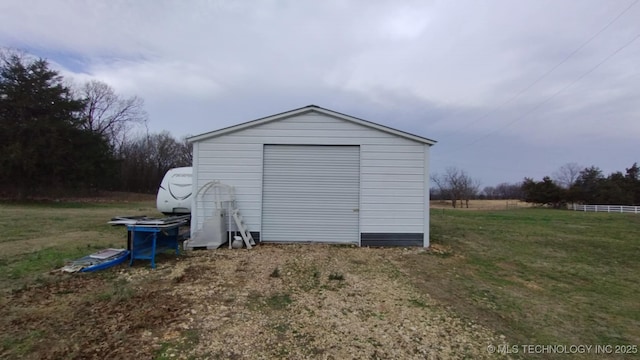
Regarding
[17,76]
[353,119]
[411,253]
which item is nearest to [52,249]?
[353,119]

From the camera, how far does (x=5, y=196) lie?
78.4 ft

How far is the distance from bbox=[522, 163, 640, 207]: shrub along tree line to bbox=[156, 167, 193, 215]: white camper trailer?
42.5m

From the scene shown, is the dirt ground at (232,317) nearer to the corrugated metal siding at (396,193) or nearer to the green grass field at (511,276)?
the green grass field at (511,276)

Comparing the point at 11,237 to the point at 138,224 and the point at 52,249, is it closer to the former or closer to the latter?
the point at 52,249

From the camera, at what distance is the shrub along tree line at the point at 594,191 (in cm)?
4069

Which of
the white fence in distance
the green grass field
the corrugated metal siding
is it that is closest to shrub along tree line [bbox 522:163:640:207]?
the white fence in distance

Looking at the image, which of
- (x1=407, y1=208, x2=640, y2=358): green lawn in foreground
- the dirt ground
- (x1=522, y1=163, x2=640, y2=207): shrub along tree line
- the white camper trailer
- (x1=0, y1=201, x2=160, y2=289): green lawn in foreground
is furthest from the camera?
Result: (x1=522, y1=163, x2=640, y2=207): shrub along tree line

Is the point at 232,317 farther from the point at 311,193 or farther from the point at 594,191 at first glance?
the point at 594,191

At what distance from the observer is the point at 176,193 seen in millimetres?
13016

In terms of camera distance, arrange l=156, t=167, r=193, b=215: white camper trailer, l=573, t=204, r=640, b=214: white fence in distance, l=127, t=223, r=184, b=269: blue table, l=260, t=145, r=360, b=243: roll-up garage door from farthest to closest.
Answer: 1. l=573, t=204, r=640, b=214: white fence in distance
2. l=156, t=167, r=193, b=215: white camper trailer
3. l=260, t=145, r=360, b=243: roll-up garage door
4. l=127, t=223, r=184, b=269: blue table

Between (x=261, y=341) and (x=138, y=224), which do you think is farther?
(x=138, y=224)

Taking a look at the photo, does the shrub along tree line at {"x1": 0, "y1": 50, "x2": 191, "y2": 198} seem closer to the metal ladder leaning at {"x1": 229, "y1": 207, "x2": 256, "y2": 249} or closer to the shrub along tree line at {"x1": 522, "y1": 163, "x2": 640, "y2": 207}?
the metal ladder leaning at {"x1": 229, "y1": 207, "x2": 256, "y2": 249}

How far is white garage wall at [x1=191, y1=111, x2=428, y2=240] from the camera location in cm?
919

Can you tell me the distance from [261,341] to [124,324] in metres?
1.56
